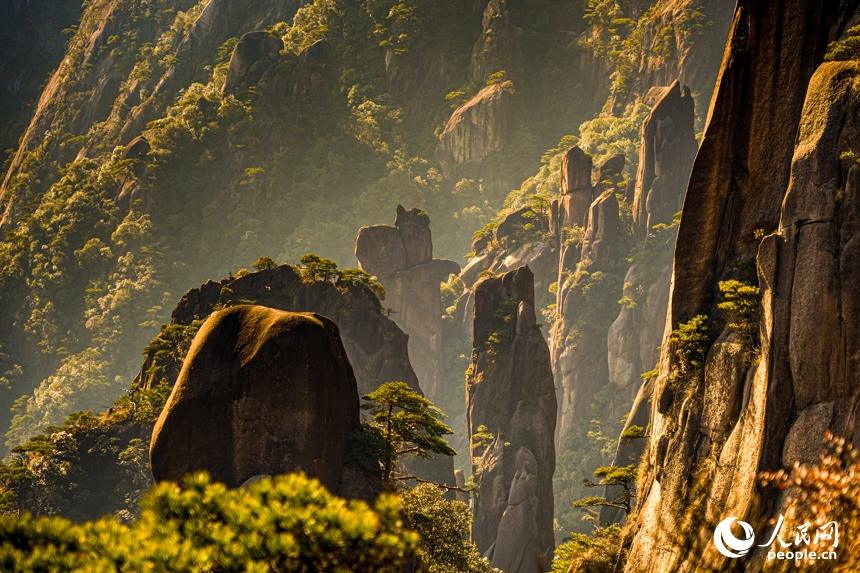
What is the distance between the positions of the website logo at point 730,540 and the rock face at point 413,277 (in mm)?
50919

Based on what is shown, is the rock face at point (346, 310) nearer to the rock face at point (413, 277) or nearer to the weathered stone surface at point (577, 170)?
the rock face at point (413, 277)

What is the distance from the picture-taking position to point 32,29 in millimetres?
131125

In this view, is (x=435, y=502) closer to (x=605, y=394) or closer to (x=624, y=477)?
(x=624, y=477)

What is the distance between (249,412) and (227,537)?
13.0m

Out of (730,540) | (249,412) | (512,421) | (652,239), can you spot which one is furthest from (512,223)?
(730,540)

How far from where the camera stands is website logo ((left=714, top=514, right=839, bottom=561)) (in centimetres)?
837

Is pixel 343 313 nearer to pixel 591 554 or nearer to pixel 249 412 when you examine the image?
pixel 249 412

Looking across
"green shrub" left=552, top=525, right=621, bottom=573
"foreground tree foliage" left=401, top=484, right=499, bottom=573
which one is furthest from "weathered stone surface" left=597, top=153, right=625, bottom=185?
"foreground tree foliage" left=401, top=484, right=499, bottom=573

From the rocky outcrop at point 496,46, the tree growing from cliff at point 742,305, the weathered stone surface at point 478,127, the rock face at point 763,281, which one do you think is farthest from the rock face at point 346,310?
the rocky outcrop at point 496,46

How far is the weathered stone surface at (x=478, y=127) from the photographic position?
8694 cm

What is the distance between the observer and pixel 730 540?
11562mm

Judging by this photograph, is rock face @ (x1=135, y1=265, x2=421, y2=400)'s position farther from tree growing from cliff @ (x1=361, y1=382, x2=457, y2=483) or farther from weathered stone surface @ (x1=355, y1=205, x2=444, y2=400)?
weathered stone surface @ (x1=355, y1=205, x2=444, y2=400)

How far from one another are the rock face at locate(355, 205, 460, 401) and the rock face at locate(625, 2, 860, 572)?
45.3m

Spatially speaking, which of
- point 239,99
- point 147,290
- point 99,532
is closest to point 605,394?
point 99,532
